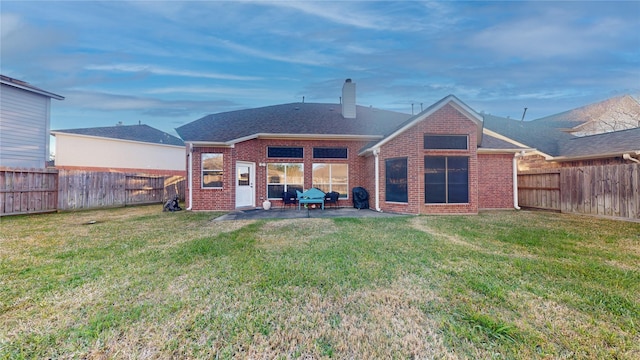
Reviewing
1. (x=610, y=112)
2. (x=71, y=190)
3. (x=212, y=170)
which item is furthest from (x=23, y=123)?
(x=610, y=112)

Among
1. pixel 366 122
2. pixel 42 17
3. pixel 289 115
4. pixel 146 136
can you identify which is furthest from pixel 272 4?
pixel 146 136

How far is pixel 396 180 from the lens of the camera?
36.3ft

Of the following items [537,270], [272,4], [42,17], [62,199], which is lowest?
[537,270]

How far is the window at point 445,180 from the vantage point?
10445mm

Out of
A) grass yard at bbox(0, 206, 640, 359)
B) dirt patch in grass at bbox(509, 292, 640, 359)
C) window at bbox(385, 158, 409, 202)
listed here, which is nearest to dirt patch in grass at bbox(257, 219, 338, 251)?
grass yard at bbox(0, 206, 640, 359)

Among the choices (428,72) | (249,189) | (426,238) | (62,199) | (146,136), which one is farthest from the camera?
(146,136)

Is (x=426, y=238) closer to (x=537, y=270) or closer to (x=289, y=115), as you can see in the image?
(x=537, y=270)

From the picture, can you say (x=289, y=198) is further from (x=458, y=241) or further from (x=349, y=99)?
(x=458, y=241)

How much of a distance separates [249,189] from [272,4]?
8139 mm

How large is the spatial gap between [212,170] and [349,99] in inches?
348

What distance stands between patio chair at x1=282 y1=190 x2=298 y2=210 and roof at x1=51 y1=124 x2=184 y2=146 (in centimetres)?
1548

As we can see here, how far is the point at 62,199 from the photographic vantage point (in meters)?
11.1

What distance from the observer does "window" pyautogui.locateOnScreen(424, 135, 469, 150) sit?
1052 centimetres

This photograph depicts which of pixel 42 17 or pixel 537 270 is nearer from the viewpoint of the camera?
pixel 537 270
